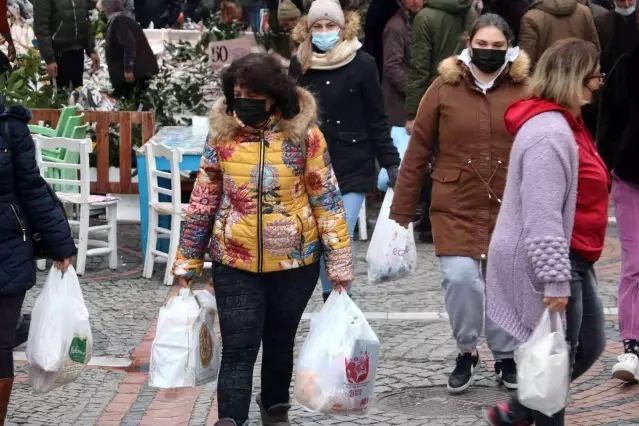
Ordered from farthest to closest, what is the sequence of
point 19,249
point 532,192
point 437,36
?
1. point 437,36
2. point 19,249
3. point 532,192

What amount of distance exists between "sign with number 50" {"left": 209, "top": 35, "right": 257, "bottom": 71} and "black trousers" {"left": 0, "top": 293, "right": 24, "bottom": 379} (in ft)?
24.0

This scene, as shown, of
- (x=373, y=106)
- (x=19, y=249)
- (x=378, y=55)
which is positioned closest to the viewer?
(x=19, y=249)

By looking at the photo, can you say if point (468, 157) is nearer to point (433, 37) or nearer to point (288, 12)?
point (433, 37)

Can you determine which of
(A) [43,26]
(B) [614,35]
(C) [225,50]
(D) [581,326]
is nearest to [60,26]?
(A) [43,26]

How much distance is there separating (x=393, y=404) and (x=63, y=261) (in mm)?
1812

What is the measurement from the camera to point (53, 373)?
19.8ft

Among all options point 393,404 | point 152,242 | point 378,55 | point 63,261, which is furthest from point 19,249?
point 378,55

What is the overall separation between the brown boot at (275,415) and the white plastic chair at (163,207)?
3.73 metres

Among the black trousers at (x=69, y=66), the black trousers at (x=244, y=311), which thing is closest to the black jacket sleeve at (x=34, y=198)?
the black trousers at (x=244, y=311)

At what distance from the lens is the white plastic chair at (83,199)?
9891mm

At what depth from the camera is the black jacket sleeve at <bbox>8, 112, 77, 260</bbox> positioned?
5824 mm

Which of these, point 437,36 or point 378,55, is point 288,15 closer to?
point 378,55

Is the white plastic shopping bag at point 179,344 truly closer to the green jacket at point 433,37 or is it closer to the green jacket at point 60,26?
the green jacket at point 433,37

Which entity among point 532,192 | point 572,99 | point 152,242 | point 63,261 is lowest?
point 152,242
